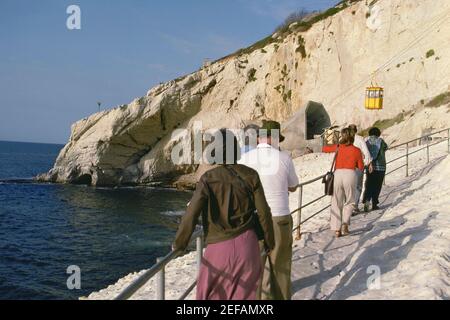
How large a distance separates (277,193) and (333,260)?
2.94 meters

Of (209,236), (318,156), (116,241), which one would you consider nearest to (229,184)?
(209,236)

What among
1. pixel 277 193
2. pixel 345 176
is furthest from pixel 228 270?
pixel 345 176

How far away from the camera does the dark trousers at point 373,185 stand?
10.9 meters

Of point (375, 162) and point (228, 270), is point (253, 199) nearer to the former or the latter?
point (228, 270)

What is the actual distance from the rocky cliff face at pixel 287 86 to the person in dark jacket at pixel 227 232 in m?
26.4

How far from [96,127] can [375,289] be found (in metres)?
44.3

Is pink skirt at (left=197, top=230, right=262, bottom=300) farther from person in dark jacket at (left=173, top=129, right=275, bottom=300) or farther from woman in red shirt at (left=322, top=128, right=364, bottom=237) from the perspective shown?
woman in red shirt at (left=322, top=128, right=364, bottom=237)

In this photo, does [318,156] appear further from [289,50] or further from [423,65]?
[289,50]

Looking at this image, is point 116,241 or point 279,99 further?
point 279,99

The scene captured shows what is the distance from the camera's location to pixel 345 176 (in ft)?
28.2

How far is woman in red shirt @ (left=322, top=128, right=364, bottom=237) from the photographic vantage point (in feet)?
27.9

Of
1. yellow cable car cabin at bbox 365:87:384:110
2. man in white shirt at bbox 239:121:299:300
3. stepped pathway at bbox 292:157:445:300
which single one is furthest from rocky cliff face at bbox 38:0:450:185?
man in white shirt at bbox 239:121:299:300

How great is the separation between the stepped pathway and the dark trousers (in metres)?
0.37
